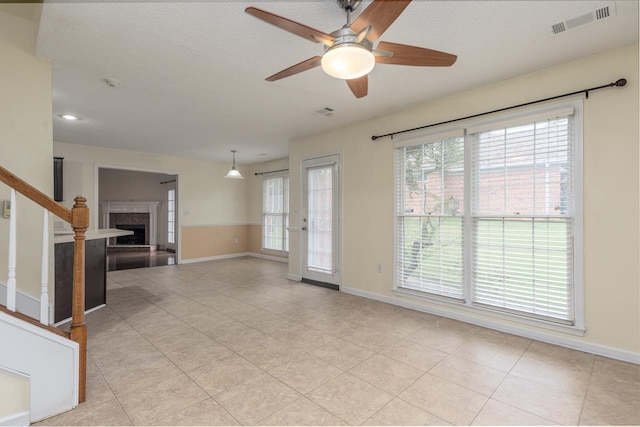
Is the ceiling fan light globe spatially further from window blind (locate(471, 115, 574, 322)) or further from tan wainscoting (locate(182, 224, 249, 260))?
Answer: tan wainscoting (locate(182, 224, 249, 260))

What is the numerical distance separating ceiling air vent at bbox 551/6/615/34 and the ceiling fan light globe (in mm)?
1481

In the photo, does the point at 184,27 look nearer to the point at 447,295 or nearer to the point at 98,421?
the point at 98,421

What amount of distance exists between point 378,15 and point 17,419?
2.83 meters

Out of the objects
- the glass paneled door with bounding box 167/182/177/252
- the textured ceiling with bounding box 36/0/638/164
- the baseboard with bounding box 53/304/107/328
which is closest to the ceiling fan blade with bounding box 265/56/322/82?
the textured ceiling with bounding box 36/0/638/164

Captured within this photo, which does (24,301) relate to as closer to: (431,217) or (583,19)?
(431,217)


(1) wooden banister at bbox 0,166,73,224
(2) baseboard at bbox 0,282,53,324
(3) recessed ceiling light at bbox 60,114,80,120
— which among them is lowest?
(2) baseboard at bbox 0,282,53,324

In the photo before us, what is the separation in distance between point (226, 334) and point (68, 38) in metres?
2.73

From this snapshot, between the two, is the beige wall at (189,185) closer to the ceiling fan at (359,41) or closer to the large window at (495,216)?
the large window at (495,216)

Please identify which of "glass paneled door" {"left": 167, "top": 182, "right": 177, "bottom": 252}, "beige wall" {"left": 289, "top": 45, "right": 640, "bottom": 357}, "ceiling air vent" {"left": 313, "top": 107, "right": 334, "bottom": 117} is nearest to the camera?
"beige wall" {"left": 289, "top": 45, "right": 640, "bottom": 357}

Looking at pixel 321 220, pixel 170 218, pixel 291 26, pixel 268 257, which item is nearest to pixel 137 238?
pixel 170 218

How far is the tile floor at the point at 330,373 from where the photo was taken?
1764 millimetres

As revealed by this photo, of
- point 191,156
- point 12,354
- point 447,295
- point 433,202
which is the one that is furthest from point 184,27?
point 191,156

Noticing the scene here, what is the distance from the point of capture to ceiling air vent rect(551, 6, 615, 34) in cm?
196

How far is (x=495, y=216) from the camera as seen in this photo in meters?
3.03
